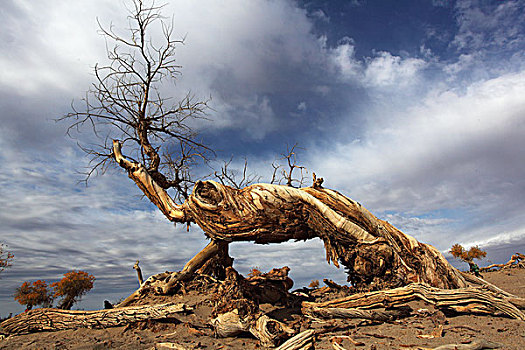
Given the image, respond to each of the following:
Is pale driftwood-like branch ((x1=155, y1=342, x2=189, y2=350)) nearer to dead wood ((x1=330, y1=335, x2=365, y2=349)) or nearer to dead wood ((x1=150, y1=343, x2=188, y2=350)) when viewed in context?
dead wood ((x1=150, y1=343, x2=188, y2=350))

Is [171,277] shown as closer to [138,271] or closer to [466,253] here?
[138,271]

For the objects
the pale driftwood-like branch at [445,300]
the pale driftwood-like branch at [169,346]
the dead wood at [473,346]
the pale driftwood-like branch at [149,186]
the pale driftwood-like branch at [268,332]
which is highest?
the pale driftwood-like branch at [149,186]

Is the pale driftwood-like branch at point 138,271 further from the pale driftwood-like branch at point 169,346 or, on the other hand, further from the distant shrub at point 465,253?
the distant shrub at point 465,253

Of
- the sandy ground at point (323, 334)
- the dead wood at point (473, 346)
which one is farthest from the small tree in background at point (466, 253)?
the dead wood at point (473, 346)

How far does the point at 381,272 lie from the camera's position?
18.8 ft

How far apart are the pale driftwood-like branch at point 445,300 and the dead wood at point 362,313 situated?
0.15 metres

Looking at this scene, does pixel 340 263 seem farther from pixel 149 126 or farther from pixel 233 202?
pixel 149 126

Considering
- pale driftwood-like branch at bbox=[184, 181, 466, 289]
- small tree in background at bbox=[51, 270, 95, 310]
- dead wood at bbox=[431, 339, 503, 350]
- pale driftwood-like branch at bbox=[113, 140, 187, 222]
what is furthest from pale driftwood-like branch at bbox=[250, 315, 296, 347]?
small tree in background at bbox=[51, 270, 95, 310]

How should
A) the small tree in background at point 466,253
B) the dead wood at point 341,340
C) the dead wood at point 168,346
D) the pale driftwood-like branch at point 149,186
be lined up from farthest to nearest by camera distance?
the small tree in background at point 466,253
the pale driftwood-like branch at point 149,186
the dead wood at point 168,346
the dead wood at point 341,340

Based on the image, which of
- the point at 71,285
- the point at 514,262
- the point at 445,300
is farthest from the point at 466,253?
the point at 71,285

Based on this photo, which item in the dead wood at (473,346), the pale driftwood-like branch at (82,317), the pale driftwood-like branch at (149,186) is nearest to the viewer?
the dead wood at (473,346)

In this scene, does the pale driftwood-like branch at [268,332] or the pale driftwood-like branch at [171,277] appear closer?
the pale driftwood-like branch at [268,332]

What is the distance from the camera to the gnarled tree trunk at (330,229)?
577 centimetres

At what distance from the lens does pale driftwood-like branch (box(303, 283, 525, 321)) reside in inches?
180
